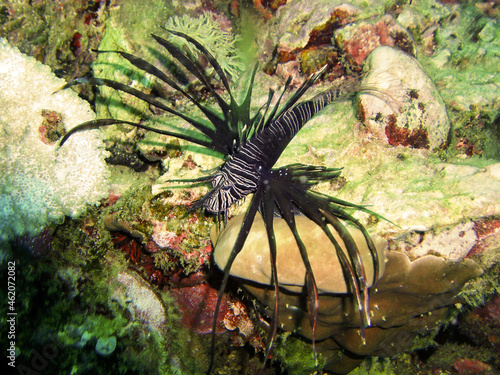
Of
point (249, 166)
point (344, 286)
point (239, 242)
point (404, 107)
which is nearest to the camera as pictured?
point (239, 242)

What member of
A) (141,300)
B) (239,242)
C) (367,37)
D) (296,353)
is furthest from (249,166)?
(367,37)

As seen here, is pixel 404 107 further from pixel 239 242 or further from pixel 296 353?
pixel 296 353

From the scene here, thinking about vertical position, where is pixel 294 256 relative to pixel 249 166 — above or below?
below

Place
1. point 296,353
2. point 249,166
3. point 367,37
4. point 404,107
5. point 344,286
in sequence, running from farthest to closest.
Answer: point 367,37 → point 296,353 → point 404,107 → point 249,166 → point 344,286

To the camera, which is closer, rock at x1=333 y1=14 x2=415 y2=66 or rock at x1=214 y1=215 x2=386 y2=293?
rock at x1=214 y1=215 x2=386 y2=293

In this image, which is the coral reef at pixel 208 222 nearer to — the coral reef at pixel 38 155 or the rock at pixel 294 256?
the coral reef at pixel 38 155

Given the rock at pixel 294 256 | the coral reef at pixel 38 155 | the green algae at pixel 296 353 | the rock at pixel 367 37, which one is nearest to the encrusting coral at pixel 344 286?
the rock at pixel 294 256

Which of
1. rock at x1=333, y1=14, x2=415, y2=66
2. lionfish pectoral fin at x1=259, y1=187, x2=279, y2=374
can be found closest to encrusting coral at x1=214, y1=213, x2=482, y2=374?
lionfish pectoral fin at x1=259, y1=187, x2=279, y2=374

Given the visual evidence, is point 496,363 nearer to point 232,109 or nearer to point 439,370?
point 439,370

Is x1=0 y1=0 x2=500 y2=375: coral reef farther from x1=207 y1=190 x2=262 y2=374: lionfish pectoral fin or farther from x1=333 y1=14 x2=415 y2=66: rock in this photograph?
x1=207 y1=190 x2=262 y2=374: lionfish pectoral fin
